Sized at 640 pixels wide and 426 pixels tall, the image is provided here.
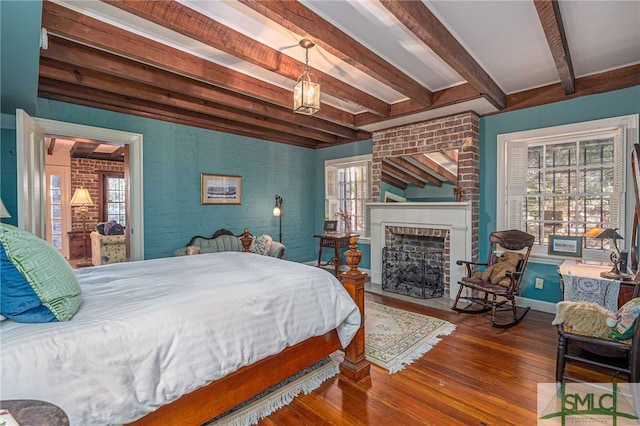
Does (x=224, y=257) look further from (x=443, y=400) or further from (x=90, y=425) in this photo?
(x=443, y=400)

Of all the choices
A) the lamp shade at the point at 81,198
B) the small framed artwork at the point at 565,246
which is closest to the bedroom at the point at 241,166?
the small framed artwork at the point at 565,246

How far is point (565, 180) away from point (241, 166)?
469cm

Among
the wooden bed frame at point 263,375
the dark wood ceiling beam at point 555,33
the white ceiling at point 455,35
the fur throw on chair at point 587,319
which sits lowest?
the wooden bed frame at point 263,375

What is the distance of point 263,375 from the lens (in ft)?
6.19

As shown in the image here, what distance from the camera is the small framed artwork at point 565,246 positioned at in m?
3.41

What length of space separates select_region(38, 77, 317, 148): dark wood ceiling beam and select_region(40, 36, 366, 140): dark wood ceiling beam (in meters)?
0.89

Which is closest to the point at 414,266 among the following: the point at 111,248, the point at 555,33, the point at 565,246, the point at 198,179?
the point at 565,246

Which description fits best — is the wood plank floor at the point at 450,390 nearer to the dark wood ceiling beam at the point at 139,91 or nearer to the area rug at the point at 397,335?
the area rug at the point at 397,335

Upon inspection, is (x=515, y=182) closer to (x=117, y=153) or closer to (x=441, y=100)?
(x=441, y=100)

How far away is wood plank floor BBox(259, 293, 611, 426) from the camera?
72.9 inches

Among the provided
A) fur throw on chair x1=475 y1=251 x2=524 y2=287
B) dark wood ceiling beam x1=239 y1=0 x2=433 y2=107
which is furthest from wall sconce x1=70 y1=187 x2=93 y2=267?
fur throw on chair x1=475 y1=251 x2=524 y2=287

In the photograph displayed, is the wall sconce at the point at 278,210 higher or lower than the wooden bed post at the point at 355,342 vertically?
higher

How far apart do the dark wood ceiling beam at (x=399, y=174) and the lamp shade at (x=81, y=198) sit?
6.51 meters

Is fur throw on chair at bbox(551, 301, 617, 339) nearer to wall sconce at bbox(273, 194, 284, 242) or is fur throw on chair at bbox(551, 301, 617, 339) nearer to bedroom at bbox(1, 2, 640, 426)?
bedroom at bbox(1, 2, 640, 426)
